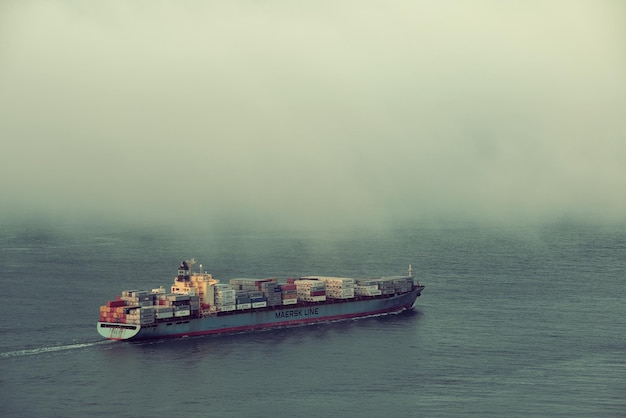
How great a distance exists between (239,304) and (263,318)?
396 cm

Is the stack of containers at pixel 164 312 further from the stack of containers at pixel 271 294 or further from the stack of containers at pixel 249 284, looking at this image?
the stack of containers at pixel 249 284

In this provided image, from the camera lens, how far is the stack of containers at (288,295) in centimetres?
13738

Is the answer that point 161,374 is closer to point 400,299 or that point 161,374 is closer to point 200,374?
point 200,374

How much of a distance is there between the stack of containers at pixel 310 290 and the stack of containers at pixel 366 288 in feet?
20.7

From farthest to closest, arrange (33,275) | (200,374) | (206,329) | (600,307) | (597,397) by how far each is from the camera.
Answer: (33,275)
(600,307)
(206,329)
(200,374)
(597,397)

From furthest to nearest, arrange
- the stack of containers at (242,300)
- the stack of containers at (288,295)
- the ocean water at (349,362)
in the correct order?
1. the stack of containers at (288,295)
2. the stack of containers at (242,300)
3. the ocean water at (349,362)

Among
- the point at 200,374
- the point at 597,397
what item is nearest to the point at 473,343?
the point at 597,397

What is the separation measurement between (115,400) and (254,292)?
46.1m

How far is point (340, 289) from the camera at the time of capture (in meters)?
143

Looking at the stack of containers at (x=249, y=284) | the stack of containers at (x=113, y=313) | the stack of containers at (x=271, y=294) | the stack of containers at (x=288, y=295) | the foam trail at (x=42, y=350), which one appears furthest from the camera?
the stack of containers at (x=249, y=284)

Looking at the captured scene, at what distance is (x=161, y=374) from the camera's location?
100500 millimetres

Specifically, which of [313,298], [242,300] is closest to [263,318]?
[242,300]

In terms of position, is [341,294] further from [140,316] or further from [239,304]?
[140,316]

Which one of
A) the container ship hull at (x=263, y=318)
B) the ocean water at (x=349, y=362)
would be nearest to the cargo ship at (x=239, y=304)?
the container ship hull at (x=263, y=318)
